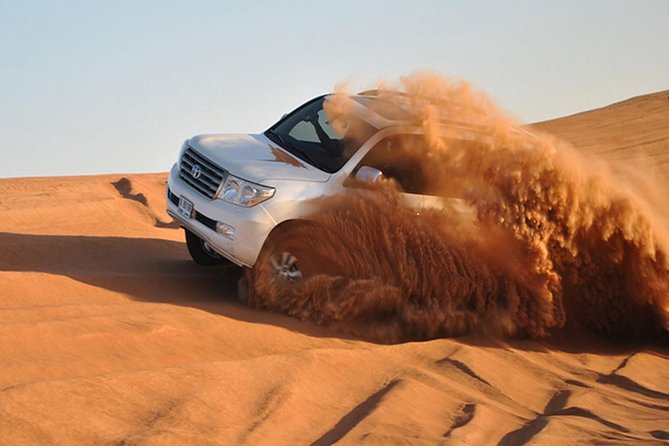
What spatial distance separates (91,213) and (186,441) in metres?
9.13

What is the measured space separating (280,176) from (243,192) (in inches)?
14.0

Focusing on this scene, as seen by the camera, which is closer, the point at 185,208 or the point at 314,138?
the point at 185,208

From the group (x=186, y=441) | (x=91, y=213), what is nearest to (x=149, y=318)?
(x=186, y=441)

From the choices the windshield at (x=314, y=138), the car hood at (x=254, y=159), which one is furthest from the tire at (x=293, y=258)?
the windshield at (x=314, y=138)

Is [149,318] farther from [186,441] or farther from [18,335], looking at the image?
[186,441]

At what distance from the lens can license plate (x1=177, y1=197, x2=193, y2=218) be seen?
8500 millimetres

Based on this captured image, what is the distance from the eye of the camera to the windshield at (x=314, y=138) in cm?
857

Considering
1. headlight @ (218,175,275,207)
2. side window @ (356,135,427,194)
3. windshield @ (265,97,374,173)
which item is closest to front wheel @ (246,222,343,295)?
headlight @ (218,175,275,207)

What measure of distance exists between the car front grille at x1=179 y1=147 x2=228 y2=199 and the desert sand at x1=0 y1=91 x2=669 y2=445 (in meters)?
0.98

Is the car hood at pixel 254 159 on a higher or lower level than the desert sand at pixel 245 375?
higher

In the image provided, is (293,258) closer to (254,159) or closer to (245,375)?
(254,159)

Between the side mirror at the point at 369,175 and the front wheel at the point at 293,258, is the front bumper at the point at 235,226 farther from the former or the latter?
the side mirror at the point at 369,175

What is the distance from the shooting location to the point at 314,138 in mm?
9039

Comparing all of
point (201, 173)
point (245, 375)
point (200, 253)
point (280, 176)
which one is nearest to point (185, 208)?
point (201, 173)
